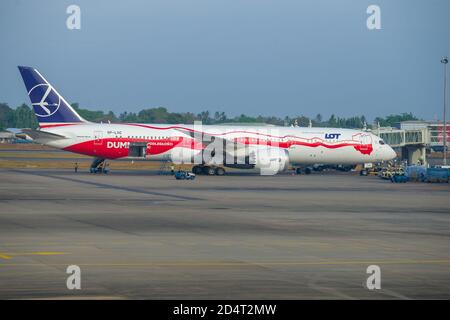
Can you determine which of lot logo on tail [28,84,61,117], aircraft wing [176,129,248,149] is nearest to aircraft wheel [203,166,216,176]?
aircraft wing [176,129,248,149]

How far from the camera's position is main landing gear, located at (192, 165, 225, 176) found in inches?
3073

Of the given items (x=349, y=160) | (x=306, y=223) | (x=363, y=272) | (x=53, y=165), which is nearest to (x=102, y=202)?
(x=306, y=223)

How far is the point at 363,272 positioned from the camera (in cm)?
2295

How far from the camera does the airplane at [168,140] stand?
75.1 meters

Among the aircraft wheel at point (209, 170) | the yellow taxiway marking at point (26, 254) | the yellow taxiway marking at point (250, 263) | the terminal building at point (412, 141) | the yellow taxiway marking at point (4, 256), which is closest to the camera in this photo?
the yellow taxiway marking at point (250, 263)

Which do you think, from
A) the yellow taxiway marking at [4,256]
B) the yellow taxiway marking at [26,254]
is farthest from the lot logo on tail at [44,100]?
the yellow taxiway marking at [4,256]

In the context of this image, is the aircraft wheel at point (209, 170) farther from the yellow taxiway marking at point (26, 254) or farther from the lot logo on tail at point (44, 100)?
the yellow taxiway marking at point (26, 254)

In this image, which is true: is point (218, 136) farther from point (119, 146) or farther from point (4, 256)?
point (4, 256)

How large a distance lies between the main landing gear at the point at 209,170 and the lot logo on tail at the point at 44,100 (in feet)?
43.1

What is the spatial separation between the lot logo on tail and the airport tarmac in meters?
19.4

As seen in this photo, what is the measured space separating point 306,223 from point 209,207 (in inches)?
324

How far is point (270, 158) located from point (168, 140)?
887cm
